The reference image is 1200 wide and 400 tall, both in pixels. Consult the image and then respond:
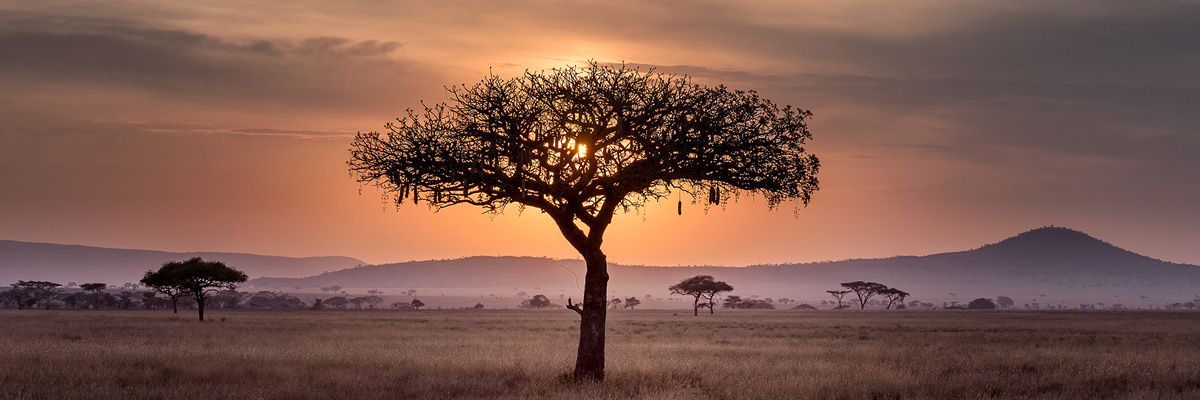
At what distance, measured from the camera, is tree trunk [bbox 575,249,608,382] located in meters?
23.4

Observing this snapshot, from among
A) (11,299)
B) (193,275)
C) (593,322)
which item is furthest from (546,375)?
(11,299)

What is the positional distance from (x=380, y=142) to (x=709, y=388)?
9.71m

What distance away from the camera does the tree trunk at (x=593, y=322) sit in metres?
23.4

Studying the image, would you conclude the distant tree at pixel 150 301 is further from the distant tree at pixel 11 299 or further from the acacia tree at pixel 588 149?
the acacia tree at pixel 588 149

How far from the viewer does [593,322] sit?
2345cm

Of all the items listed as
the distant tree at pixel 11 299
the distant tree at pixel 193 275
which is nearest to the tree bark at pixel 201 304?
the distant tree at pixel 193 275

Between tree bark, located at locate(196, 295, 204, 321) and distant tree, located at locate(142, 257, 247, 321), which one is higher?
distant tree, located at locate(142, 257, 247, 321)

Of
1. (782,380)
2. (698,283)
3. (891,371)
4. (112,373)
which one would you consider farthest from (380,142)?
(698,283)

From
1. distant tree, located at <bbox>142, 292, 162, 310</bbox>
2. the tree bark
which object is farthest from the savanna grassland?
distant tree, located at <bbox>142, 292, 162, 310</bbox>

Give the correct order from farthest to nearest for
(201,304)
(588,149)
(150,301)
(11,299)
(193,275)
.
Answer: (11,299)
(150,301)
(193,275)
(201,304)
(588,149)

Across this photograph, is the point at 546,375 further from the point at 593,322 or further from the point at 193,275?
the point at 193,275

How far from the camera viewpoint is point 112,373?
2448 centimetres

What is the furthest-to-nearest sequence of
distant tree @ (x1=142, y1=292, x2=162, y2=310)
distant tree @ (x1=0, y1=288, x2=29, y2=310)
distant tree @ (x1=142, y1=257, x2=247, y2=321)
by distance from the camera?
distant tree @ (x1=0, y1=288, x2=29, y2=310)
distant tree @ (x1=142, y1=292, x2=162, y2=310)
distant tree @ (x1=142, y1=257, x2=247, y2=321)

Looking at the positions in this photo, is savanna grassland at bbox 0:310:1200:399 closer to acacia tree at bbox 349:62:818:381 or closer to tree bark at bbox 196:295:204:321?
acacia tree at bbox 349:62:818:381
